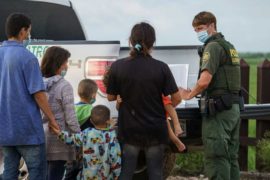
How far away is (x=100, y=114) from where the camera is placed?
591 centimetres

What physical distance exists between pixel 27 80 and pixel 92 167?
83 centimetres

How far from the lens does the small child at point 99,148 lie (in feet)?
19.4

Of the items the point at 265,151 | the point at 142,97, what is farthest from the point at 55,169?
the point at 265,151

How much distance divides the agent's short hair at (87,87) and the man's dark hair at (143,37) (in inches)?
18.0

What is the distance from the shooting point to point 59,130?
586cm

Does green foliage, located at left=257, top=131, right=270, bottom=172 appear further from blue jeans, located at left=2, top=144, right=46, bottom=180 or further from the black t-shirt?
blue jeans, located at left=2, top=144, right=46, bottom=180

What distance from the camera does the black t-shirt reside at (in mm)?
5754

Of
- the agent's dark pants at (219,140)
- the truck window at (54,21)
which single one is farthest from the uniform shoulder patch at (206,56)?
the truck window at (54,21)

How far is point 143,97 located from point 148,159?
1.52ft

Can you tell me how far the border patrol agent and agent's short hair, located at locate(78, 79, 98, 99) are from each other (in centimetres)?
89

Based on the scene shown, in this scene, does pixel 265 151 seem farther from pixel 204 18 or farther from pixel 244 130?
pixel 204 18

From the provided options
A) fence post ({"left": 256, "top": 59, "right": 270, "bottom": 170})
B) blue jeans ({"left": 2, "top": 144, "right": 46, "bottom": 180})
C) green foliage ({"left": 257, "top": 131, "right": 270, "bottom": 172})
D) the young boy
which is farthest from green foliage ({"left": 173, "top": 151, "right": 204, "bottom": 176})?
blue jeans ({"left": 2, "top": 144, "right": 46, "bottom": 180})

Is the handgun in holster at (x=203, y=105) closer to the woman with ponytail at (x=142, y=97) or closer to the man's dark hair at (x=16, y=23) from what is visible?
the woman with ponytail at (x=142, y=97)

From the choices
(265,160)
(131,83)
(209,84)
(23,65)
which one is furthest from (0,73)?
(265,160)
